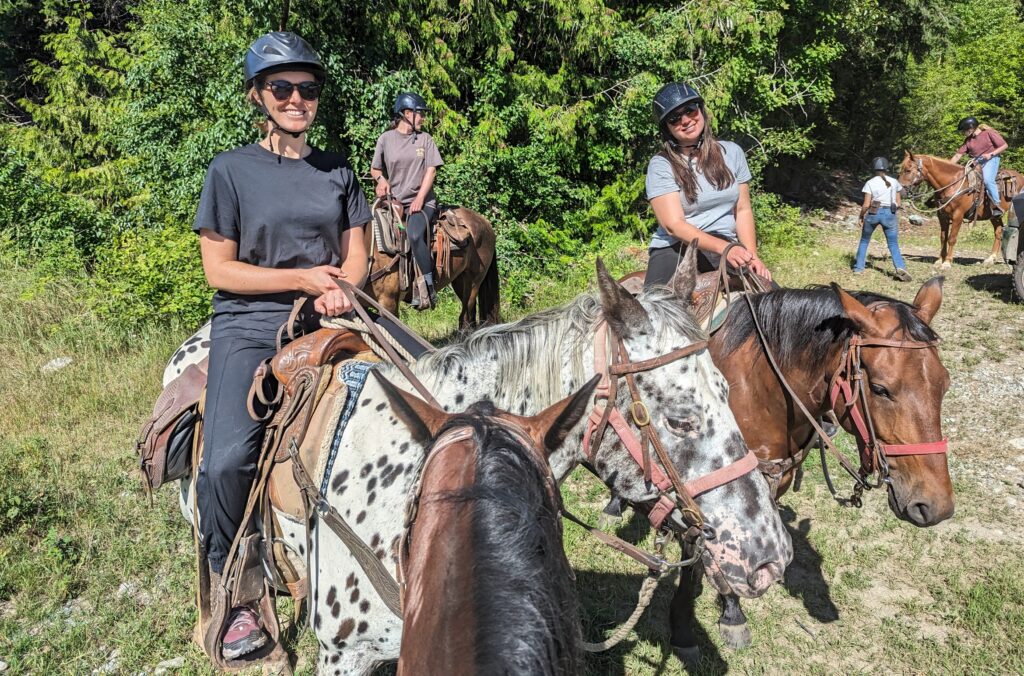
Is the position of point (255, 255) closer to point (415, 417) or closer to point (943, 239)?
point (415, 417)

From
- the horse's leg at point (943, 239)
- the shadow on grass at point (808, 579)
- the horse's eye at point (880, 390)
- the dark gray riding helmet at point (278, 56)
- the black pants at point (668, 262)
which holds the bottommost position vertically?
the shadow on grass at point (808, 579)

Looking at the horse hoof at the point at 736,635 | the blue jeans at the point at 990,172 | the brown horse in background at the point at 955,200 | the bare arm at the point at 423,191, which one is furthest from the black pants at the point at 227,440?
the blue jeans at the point at 990,172

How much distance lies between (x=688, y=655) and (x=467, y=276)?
6040 mm

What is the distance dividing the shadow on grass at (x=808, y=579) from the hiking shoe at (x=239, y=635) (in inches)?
135

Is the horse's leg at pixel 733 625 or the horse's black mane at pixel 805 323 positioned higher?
the horse's black mane at pixel 805 323

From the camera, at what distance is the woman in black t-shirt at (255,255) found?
2295 millimetres

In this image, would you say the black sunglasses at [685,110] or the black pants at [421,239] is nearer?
the black sunglasses at [685,110]

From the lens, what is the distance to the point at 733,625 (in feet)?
11.8

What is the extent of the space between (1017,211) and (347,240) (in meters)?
10.9

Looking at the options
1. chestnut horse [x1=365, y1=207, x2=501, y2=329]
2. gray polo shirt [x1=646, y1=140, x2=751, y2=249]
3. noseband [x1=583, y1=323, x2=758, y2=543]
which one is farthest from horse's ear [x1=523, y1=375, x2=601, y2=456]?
chestnut horse [x1=365, y1=207, x2=501, y2=329]

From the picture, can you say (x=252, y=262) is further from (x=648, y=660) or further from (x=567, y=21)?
(x=567, y=21)

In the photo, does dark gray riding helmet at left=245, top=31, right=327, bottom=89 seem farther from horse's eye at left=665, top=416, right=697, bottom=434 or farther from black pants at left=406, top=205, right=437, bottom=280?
black pants at left=406, top=205, right=437, bottom=280

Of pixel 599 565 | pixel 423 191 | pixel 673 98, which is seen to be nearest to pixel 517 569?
pixel 673 98

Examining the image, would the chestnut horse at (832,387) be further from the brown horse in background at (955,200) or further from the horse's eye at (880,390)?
the brown horse in background at (955,200)
